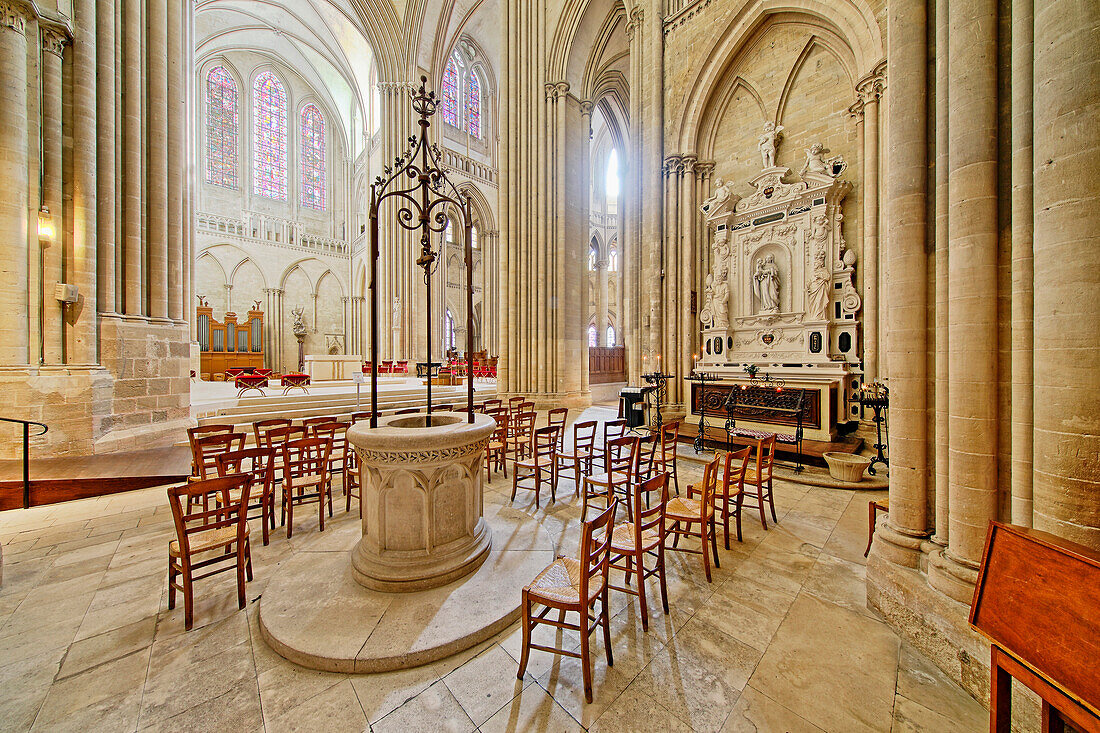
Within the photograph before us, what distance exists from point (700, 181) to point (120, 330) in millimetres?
11227

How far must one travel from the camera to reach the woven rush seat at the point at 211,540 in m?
2.48

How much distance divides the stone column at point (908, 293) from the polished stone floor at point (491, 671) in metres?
0.68

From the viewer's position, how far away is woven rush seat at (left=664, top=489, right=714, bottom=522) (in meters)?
2.99

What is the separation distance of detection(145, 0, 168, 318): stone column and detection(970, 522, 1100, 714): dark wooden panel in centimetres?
944

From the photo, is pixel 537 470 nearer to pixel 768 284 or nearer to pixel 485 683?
pixel 485 683

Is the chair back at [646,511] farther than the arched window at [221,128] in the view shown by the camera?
No

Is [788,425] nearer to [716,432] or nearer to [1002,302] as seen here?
[716,432]

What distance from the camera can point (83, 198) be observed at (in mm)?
5531

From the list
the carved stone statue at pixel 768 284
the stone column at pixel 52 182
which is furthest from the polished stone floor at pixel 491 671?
the carved stone statue at pixel 768 284

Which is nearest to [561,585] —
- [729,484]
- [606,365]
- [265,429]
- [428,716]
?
[428,716]

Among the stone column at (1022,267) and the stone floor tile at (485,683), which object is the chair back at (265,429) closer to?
the stone floor tile at (485,683)

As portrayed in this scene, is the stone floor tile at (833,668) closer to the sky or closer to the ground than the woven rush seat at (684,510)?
closer to the ground

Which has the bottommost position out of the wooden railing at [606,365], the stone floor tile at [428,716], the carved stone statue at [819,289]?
the stone floor tile at [428,716]

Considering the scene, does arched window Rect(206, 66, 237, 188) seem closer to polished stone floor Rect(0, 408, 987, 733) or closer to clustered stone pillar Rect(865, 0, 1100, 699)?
polished stone floor Rect(0, 408, 987, 733)
